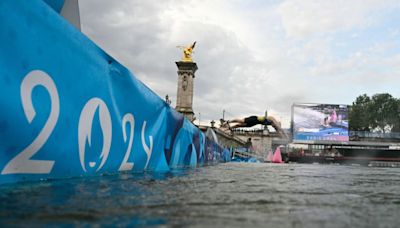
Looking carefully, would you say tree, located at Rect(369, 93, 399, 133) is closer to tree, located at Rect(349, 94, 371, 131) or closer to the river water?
tree, located at Rect(349, 94, 371, 131)

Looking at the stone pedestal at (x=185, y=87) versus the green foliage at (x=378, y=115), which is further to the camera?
the green foliage at (x=378, y=115)

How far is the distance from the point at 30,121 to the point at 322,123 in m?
47.8

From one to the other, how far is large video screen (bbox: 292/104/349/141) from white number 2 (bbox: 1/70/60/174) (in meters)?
46.4

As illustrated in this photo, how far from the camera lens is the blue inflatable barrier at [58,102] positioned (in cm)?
291

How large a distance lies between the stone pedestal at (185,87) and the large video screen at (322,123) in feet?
44.1

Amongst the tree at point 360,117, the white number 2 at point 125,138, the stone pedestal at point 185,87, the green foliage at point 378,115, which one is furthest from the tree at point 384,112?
the white number 2 at point 125,138

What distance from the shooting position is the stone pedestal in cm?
5094

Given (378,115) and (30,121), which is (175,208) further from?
(378,115)

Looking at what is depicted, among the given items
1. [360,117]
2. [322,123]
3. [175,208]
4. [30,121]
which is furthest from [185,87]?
[360,117]

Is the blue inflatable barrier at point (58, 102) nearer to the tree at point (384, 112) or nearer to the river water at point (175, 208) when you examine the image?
the river water at point (175, 208)

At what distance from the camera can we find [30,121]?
3.06 meters

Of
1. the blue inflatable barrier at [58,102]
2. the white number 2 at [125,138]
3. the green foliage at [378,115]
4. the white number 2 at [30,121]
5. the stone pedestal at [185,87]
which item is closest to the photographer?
the blue inflatable barrier at [58,102]

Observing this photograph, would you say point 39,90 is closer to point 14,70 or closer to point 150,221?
point 14,70

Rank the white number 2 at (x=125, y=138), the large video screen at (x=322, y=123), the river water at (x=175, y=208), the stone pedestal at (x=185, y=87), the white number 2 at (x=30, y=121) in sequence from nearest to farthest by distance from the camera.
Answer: the river water at (x=175, y=208) → the white number 2 at (x=30, y=121) → the white number 2 at (x=125, y=138) → the large video screen at (x=322, y=123) → the stone pedestal at (x=185, y=87)
